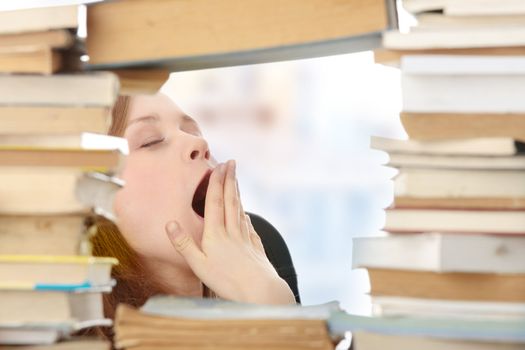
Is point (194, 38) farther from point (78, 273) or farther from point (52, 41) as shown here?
point (78, 273)

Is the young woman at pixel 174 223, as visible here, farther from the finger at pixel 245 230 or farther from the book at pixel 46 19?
the book at pixel 46 19

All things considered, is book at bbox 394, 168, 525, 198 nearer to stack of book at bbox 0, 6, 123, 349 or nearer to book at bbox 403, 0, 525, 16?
book at bbox 403, 0, 525, 16

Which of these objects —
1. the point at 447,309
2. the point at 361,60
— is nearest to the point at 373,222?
the point at 361,60

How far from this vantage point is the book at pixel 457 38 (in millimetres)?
1114

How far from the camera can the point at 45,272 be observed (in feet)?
3.77

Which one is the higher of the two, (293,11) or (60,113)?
(293,11)

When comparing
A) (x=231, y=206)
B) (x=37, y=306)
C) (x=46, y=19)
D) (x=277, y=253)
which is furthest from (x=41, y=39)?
(x=277, y=253)

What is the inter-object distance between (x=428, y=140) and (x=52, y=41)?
496mm

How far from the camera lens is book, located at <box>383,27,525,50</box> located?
3.66 ft

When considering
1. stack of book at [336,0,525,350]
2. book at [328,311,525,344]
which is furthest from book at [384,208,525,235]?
book at [328,311,525,344]

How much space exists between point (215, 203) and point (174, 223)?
0.35ft

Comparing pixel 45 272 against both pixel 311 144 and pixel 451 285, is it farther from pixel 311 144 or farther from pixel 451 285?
pixel 311 144

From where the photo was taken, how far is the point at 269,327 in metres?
1.14

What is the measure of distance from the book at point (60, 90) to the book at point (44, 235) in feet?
0.49
